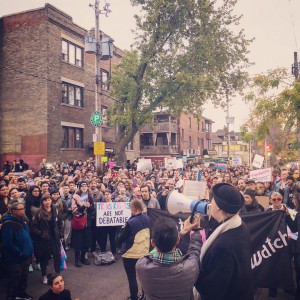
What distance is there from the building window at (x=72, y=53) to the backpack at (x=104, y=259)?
18337mm

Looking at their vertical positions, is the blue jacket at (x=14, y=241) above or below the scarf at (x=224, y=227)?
below

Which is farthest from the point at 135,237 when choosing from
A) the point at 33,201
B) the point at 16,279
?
the point at 33,201

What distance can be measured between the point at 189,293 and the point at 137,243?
2.27 m

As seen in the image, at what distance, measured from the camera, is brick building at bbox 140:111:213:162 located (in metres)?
43.4

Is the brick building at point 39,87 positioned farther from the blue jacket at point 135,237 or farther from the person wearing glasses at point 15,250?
the blue jacket at point 135,237

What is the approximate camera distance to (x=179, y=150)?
46.1 m

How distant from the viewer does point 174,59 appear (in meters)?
20.6

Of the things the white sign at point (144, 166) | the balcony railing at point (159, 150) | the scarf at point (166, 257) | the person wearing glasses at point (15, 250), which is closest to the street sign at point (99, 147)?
the white sign at point (144, 166)

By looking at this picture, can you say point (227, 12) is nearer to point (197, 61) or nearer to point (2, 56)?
point (197, 61)

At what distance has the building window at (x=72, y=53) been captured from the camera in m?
22.9

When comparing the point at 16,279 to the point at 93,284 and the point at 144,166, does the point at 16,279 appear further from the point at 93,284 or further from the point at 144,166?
the point at 144,166

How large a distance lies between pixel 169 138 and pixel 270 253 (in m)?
38.2

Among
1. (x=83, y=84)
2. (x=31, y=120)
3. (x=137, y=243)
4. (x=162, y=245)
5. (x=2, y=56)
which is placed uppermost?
(x=2, y=56)

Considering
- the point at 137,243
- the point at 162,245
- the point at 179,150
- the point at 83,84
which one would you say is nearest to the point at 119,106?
the point at 83,84
